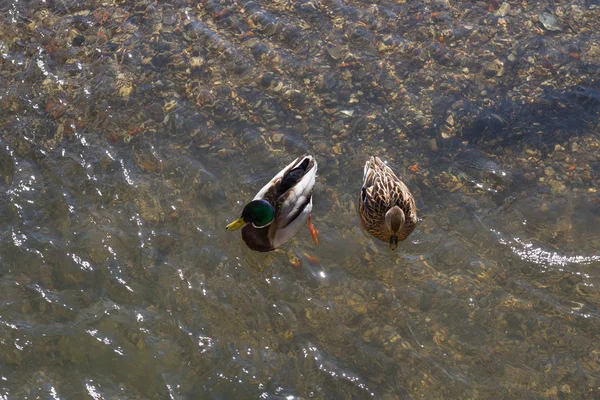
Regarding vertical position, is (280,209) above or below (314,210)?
above

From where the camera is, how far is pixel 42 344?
17.0 ft

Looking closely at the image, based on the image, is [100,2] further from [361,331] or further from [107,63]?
[361,331]

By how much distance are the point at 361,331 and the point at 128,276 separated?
2010 mm

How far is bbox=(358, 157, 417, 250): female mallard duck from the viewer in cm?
591

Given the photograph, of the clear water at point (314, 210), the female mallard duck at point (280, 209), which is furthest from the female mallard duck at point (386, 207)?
the female mallard duck at point (280, 209)

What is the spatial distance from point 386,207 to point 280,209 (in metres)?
0.94

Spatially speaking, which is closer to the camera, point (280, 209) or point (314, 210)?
point (280, 209)

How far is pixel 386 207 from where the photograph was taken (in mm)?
5969

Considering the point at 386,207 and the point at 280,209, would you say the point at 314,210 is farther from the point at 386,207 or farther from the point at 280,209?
the point at 386,207

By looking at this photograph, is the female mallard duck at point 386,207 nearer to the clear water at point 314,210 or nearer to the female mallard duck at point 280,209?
the clear water at point 314,210

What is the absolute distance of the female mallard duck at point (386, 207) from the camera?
591cm

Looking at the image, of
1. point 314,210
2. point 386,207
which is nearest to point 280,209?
point 314,210

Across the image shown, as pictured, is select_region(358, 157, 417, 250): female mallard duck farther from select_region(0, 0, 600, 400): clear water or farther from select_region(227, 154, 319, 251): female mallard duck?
select_region(227, 154, 319, 251): female mallard duck

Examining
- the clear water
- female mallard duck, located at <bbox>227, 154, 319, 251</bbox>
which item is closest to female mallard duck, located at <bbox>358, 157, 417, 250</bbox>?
the clear water
